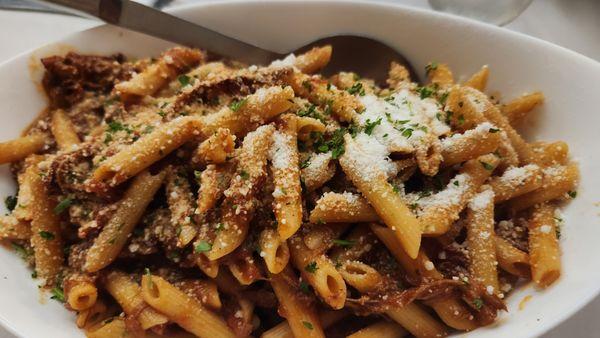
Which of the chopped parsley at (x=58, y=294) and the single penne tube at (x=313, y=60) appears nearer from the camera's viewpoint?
the chopped parsley at (x=58, y=294)

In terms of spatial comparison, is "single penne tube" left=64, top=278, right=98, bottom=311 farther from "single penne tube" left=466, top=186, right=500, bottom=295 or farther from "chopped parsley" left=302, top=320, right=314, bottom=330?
"single penne tube" left=466, top=186, right=500, bottom=295

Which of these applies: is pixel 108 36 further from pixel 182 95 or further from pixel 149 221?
pixel 149 221

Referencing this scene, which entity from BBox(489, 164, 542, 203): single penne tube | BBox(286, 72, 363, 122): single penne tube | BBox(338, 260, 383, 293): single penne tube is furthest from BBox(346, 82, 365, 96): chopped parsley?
BBox(338, 260, 383, 293): single penne tube

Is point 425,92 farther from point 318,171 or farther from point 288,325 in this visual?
point 288,325

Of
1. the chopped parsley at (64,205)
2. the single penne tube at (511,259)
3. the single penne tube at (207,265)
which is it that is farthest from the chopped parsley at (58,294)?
the single penne tube at (511,259)

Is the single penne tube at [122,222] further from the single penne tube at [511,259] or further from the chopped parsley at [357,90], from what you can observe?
the single penne tube at [511,259]

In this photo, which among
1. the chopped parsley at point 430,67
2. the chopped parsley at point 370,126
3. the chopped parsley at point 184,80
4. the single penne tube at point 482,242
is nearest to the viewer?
the single penne tube at point 482,242
